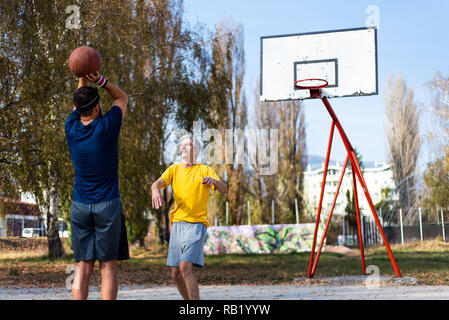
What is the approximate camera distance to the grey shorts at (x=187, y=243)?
16.4 feet

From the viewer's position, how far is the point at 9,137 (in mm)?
10461

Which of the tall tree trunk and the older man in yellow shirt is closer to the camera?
the older man in yellow shirt

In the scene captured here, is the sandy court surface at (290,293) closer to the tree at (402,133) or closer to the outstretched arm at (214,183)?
the outstretched arm at (214,183)

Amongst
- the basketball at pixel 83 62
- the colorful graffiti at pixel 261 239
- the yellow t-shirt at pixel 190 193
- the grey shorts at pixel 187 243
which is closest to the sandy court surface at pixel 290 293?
the grey shorts at pixel 187 243

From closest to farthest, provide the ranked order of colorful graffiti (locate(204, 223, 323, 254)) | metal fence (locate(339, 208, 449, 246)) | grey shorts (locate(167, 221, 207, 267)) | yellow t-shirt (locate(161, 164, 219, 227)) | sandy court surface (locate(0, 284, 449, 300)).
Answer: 1. grey shorts (locate(167, 221, 207, 267))
2. yellow t-shirt (locate(161, 164, 219, 227))
3. sandy court surface (locate(0, 284, 449, 300))
4. colorful graffiti (locate(204, 223, 323, 254))
5. metal fence (locate(339, 208, 449, 246))

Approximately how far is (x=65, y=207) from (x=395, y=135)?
28.6 metres

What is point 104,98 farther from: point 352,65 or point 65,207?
point 352,65

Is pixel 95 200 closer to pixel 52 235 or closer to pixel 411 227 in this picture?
pixel 52 235

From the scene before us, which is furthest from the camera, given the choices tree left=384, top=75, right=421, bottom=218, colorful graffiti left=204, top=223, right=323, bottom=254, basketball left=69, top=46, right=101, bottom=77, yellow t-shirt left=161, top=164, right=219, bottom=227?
tree left=384, top=75, right=421, bottom=218

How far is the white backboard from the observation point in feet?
33.2

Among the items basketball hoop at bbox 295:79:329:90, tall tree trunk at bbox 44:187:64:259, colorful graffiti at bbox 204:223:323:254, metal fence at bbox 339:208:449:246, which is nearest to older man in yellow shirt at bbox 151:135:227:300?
basketball hoop at bbox 295:79:329:90

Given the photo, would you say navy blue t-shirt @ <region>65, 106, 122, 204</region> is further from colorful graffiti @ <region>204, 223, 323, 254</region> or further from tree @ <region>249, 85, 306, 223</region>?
tree @ <region>249, 85, 306, 223</region>

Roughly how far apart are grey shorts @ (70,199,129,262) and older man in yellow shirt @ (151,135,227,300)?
920 millimetres
